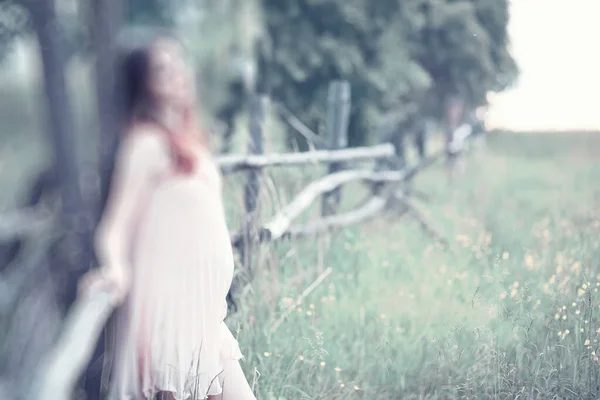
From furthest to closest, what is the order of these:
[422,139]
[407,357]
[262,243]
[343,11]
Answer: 1. [422,139]
2. [343,11]
3. [262,243]
4. [407,357]

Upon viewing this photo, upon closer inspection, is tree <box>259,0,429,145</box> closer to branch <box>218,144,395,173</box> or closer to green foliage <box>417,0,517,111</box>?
green foliage <box>417,0,517,111</box>

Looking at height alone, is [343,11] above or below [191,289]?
above

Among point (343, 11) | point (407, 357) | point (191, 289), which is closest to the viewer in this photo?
point (191, 289)

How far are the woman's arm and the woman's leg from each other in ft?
1.96

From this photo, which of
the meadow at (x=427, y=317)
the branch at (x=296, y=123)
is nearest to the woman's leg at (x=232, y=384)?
the meadow at (x=427, y=317)

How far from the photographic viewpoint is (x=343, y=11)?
274 inches

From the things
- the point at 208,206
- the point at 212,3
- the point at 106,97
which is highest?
the point at 212,3

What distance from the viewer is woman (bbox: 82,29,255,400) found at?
8.08ft

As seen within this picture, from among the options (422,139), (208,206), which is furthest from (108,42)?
(422,139)

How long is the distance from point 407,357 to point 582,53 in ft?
7.55

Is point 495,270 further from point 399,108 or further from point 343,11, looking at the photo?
point 399,108

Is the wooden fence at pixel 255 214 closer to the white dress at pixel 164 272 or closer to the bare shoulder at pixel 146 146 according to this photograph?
the white dress at pixel 164 272

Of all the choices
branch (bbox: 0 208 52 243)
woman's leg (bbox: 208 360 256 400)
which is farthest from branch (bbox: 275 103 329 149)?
woman's leg (bbox: 208 360 256 400)

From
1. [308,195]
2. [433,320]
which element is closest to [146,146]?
[433,320]
